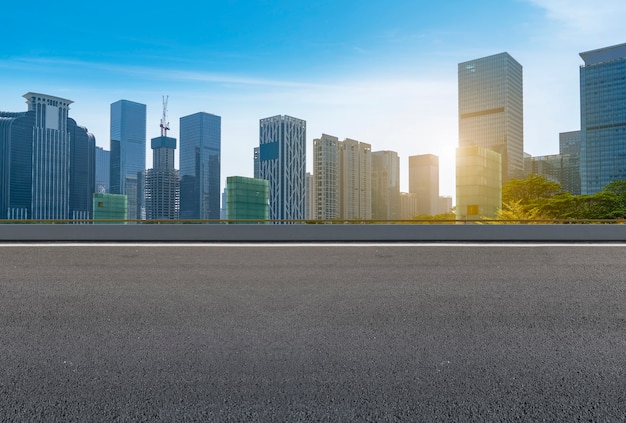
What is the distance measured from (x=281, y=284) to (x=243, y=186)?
96721 millimetres

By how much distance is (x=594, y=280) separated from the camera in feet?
24.6

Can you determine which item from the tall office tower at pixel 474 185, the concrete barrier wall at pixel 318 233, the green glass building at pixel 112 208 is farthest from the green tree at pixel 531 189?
the green glass building at pixel 112 208

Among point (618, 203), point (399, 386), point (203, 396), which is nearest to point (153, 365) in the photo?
point (203, 396)

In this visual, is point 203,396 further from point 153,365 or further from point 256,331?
point 256,331

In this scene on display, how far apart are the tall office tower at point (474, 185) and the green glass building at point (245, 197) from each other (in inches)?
2282

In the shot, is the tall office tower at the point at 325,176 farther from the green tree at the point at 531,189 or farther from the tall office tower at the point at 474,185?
the tall office tower at the point at 474,185

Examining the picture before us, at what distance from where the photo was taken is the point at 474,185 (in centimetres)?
4434

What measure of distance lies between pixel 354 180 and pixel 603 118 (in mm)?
90733

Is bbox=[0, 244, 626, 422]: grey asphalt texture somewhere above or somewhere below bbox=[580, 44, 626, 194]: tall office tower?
below

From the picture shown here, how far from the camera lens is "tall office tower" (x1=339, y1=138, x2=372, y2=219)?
169 metres

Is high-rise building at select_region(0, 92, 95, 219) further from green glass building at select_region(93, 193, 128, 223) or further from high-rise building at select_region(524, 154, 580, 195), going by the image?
high-rise building at select_region(524, 154, 580, 195)

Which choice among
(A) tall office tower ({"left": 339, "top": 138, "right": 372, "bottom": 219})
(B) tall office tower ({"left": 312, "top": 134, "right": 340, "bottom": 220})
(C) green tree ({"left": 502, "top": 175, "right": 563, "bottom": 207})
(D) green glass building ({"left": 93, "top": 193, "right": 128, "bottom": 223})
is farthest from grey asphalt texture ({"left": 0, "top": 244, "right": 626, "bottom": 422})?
(A) tall office tower ({"left": 339, "top": 138, "right": 372, "bottom": 219})

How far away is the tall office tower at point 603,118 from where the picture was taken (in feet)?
457

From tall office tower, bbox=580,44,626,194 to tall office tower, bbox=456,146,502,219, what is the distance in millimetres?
116913
